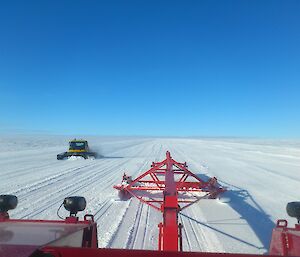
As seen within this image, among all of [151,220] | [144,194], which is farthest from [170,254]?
[144,194]

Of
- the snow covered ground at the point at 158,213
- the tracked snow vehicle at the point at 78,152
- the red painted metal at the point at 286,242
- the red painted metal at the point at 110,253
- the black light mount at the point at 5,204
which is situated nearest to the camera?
the red painted metal at the point at 110,253

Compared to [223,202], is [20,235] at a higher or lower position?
higher

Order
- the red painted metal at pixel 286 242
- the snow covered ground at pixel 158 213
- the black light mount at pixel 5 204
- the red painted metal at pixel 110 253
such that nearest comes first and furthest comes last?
the red painted metal at pixel 110 253
the red painted metal at pixel 286 242
the black light mount at pixel 5 204
the snow covered ground at pixel 158 213

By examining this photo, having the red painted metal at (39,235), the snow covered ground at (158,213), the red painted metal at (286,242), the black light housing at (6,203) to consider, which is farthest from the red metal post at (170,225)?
the snow covered ground at (158,213)

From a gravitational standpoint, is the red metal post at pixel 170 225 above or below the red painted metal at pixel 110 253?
below

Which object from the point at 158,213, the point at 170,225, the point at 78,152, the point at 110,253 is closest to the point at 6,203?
the point at 170,225

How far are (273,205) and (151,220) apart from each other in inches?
132

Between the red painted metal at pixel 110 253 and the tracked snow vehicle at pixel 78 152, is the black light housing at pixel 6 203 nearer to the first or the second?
the red painted metal at pixel 110 253

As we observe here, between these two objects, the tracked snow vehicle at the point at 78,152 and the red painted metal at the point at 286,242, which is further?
the tracked snow vehicle at the point at 78,152

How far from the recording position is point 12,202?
10.2ft

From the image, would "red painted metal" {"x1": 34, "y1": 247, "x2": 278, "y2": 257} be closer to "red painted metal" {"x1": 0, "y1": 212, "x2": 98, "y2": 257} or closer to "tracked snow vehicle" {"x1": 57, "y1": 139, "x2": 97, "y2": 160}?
"red painted metal" {"x1": 0, "y1": 212, "x2": 98, "y2": 257}

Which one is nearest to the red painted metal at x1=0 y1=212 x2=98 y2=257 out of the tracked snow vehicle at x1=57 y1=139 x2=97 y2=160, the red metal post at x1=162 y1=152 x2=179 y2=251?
the red metal post at x1=162 y1=152 x2=179 y2=251

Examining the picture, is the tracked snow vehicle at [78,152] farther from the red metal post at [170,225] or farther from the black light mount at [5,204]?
the black light mount at [5,204]

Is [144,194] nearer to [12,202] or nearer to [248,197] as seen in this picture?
[248,197]
